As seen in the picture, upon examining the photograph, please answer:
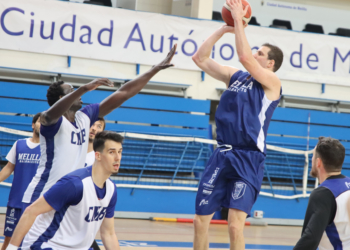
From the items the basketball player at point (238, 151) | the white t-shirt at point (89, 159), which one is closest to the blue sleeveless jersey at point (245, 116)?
the basketball player at point (238, 151)

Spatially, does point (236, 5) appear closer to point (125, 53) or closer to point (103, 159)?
point (103, 159)

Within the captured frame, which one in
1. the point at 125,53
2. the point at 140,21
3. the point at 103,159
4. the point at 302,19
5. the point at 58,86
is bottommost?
the point at 103,159

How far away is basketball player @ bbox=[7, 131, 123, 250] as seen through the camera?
3.29m

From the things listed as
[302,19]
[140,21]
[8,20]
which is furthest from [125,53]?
[302,19]

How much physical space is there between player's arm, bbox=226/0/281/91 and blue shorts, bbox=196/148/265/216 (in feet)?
2.03

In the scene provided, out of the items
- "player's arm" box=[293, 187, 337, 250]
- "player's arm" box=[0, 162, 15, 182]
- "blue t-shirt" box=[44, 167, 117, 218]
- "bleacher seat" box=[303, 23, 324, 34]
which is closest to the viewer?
"player's arm" box=[293, 187, 337, 250]

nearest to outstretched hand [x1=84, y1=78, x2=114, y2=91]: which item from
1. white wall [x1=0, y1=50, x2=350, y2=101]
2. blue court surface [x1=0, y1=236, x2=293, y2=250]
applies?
blue court surface [x1=0, y1=236, x2=293, y2=250]

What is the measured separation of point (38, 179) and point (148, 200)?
6085mm

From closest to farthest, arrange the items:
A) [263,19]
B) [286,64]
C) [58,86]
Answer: [58,86] → [286,64] → [263,19]

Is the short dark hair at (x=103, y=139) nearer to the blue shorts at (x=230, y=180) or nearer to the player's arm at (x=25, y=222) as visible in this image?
the player's arm at (x=25, y=222)

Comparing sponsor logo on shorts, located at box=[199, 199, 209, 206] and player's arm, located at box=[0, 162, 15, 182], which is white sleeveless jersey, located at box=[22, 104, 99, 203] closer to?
sponsor logo on shorts, located at box=[199, 199, 209, 206]

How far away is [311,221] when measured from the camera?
2.82m

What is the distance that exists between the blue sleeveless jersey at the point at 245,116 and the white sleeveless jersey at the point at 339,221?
134 cm

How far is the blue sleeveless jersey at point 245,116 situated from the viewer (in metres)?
4.30
